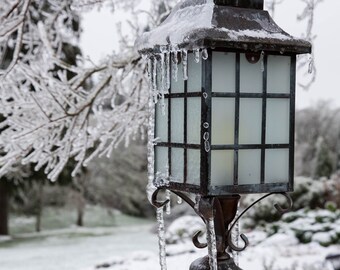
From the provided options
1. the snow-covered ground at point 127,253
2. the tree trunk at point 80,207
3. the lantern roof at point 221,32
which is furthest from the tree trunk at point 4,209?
the lantern roof at point 221,32

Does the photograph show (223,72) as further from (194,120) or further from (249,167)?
(249,167)

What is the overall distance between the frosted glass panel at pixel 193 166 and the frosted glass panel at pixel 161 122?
0.20 metres

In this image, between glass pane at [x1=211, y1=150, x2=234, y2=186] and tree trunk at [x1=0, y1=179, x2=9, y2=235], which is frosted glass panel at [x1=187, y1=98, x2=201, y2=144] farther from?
tree trunk at [x1=0, y1=179, x2=9, y2=235]

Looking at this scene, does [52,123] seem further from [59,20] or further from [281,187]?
[281,187]

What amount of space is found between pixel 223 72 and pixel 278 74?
225mm

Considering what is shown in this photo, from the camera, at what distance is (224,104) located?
202 centimetres

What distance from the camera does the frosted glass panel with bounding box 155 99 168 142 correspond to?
7.32ft

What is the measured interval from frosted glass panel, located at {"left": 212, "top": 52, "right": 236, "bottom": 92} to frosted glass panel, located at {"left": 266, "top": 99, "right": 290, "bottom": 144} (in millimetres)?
165

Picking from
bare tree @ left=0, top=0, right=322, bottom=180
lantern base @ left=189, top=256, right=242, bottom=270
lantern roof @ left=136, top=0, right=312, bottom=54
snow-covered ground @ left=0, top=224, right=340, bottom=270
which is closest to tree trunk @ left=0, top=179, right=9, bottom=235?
snow-covered ground @ left=0, top=224, right=340, bottom=270

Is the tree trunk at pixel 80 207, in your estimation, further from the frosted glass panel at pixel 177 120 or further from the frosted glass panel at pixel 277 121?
the frosted glass panel at pixel 277 121

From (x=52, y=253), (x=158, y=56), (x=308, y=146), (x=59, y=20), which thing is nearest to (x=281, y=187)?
(x=158, y=56)

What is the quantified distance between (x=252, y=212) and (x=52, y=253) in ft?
11.2

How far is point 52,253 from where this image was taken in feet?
33.8

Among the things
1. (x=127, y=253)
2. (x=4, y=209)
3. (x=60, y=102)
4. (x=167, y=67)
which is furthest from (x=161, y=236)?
(x=4, y=209)
